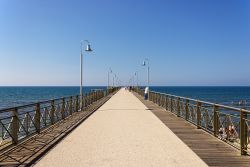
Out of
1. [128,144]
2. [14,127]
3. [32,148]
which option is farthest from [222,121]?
[14,127]

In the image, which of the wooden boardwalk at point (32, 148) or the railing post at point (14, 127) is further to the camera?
the railing post at point (14, 127)

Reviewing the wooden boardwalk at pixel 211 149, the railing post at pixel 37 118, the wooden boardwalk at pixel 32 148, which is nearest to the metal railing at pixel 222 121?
the wooden boardwalk at pixel 211 149

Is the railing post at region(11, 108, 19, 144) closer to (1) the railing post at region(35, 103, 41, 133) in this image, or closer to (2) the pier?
(2) the pier

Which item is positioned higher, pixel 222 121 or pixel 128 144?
pixel 222 121

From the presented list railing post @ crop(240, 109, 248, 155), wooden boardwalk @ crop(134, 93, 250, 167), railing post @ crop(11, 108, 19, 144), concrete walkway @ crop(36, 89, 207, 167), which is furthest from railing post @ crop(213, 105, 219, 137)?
railing post @ crop(11, 108, 19, 144)

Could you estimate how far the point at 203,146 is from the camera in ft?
33.1

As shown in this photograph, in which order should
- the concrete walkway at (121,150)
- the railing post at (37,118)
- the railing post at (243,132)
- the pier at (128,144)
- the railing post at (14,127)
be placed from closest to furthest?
the concrete walkway at (121,150), the pier at (128,144), the railing post at (243,132), the railing post at (14,127), the railing post at (37,118)

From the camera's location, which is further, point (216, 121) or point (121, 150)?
point (216, 121)

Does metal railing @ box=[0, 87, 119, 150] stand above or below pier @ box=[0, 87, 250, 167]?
above

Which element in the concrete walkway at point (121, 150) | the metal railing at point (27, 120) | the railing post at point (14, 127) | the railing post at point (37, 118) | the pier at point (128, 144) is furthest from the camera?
the railing post at point (37, 118)

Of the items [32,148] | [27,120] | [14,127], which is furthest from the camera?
[27,120]

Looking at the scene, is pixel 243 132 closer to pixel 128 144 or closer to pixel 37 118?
pixel 128 144

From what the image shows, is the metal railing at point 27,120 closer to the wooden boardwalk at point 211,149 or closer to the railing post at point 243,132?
the wooden boardwalk at point 211,149

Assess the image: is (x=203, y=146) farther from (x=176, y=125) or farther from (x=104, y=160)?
(x=176, y=125)
